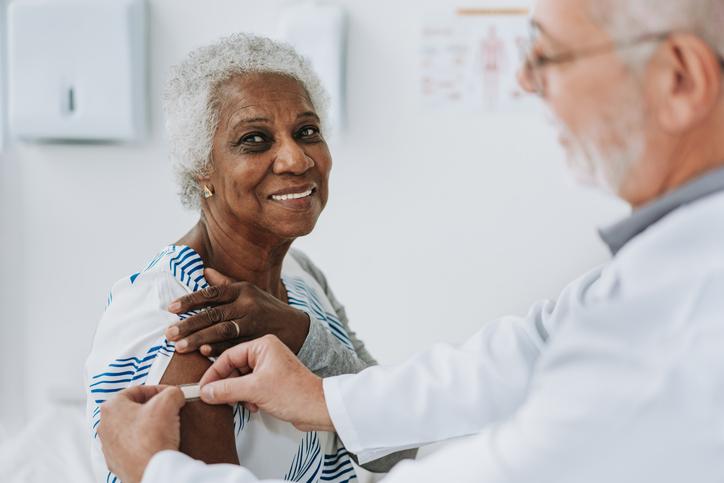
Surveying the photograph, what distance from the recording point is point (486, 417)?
119 centimetres

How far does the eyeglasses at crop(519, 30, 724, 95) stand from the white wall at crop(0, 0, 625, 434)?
1.45m

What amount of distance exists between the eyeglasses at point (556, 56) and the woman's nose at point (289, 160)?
49cm

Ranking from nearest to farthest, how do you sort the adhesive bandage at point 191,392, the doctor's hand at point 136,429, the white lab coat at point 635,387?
the white lab coat at point 635,387
the doctor's hand at point 136,429
the adhesive bandage at point 191,392

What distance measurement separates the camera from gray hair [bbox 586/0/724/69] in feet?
2.60

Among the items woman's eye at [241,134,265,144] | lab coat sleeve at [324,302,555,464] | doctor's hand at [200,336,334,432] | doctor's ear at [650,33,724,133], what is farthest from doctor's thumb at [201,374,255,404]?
doctor's ear at [650,33,724,133]

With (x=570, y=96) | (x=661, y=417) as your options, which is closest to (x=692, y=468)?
(x=661, y=417)

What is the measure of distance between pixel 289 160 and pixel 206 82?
185 millimetres

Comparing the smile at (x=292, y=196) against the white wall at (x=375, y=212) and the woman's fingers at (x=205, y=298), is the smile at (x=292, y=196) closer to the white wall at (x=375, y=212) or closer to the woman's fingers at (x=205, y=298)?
the woman's fingers at (x=205, y=298)

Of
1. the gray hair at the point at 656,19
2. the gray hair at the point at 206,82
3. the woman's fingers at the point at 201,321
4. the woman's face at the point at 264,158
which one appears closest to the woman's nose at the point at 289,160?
the woman's face at the point at 264,158

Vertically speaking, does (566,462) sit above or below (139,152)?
below

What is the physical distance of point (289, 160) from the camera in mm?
1330

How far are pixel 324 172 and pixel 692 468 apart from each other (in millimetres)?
839

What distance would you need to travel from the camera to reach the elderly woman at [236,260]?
3.84ft

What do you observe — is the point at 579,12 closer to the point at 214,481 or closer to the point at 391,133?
the point at 214,481
